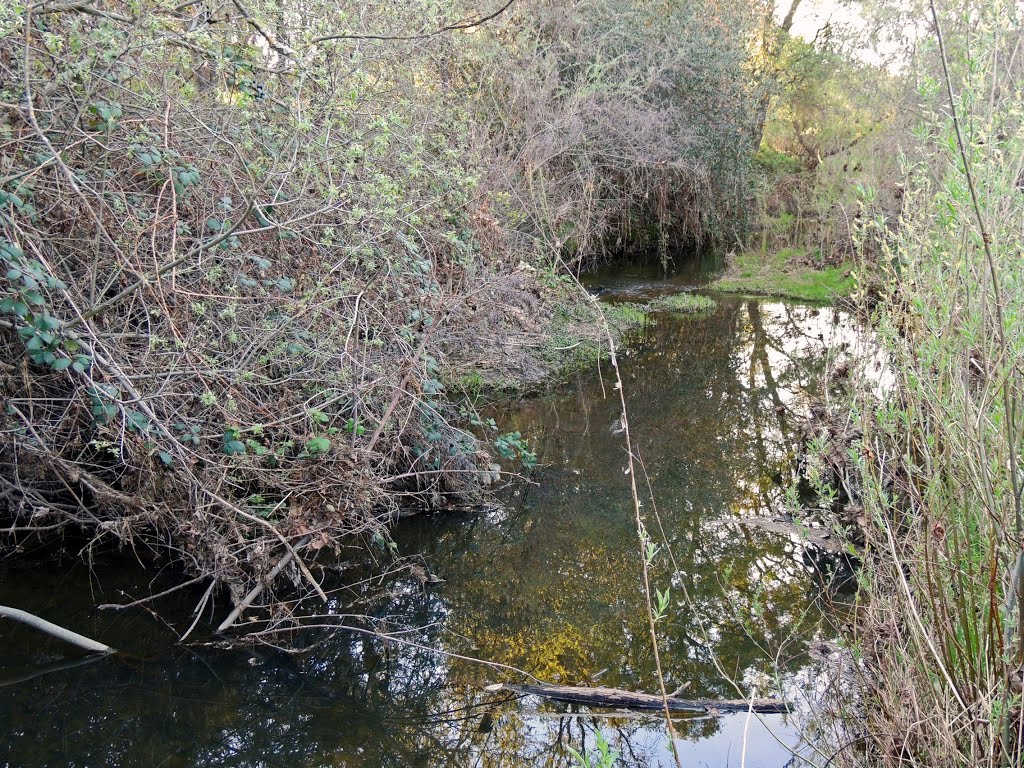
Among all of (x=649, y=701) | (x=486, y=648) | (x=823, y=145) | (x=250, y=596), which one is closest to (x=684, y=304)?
(x=823, y=145)

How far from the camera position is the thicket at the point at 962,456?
238 centimetres

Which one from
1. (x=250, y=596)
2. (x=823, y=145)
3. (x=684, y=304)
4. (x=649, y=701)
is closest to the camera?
(x=649, y=701)

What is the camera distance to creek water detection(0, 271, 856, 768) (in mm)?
3721

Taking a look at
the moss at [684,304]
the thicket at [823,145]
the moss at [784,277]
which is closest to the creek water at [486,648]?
the moss at [684,304]

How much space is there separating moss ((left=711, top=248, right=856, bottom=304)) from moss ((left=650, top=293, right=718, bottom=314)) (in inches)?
62.8

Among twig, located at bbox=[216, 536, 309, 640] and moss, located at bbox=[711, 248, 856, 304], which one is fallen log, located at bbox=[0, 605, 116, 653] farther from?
moss, located at bbox=[711, 248, 856, 304]

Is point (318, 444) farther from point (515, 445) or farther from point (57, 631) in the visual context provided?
point (515, 445)

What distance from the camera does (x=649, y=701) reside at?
392 cm

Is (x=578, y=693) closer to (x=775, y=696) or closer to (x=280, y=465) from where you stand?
(x=775, y=696)

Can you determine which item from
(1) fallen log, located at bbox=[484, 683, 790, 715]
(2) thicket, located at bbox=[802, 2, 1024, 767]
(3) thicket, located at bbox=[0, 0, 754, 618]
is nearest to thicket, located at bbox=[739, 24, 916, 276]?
(3) thicket, located at bbox=[0, 0, 754, 618]

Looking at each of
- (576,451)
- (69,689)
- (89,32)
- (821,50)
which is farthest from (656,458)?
(821,50)

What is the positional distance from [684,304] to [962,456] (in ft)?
39.4

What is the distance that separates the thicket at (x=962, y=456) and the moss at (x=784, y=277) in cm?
1259

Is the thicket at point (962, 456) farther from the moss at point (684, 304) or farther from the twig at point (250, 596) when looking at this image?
the moss at point (684, 304)
